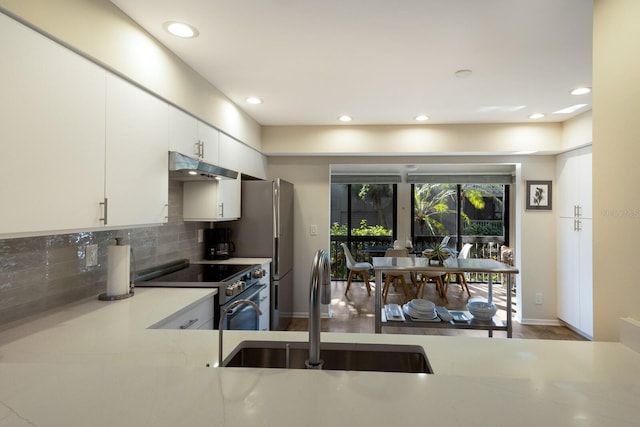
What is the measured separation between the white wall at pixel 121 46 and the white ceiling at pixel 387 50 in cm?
8

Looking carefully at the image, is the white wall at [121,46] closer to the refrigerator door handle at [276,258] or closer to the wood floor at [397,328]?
the refrigerator door handle at [276,258]

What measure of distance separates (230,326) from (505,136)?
360 cm

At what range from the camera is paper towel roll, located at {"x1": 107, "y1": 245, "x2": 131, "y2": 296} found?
181 cm

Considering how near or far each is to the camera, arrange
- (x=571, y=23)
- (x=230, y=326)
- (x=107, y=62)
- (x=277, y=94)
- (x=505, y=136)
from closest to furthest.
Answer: (x=107, y=62) → (x=571, y=23) → (x=230, y=326) → (x=277, y=94) → (x=505, y=136)

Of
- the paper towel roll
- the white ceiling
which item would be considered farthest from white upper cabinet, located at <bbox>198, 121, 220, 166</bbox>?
the paper towel roll

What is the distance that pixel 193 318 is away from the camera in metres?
1.83

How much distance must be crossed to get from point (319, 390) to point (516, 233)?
13.7 ft

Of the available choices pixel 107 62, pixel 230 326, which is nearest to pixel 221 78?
pixel 107 62

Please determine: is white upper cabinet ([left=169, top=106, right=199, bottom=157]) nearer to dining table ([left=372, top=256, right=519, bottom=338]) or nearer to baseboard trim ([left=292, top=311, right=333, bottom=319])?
dining table ([left=372, top=256, right=519, bottom=338])

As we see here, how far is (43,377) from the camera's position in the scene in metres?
0.82

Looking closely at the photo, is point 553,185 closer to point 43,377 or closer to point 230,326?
point 230,326

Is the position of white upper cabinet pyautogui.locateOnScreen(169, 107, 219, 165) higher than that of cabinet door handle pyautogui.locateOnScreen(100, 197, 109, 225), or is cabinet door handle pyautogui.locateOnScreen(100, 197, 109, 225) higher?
white upper cabinet pyautogui.locateOnScreen(169, 107, 219, 165)

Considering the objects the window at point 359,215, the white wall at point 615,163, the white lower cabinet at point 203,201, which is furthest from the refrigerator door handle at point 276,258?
the window at point 359,215

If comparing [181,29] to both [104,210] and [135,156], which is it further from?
[104,210]
